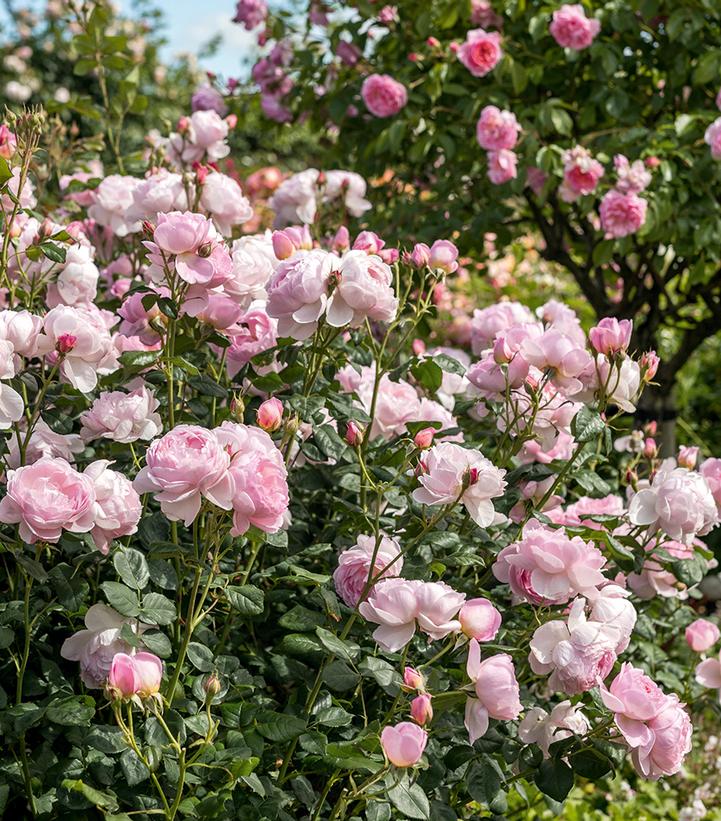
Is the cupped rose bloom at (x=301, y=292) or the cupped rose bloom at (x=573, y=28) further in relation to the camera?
the cupped rose bloom at (x=573, y=28)

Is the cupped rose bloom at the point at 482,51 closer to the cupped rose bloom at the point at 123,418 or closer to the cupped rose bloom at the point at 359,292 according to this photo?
the cupped rose bloom at the point at 359,292

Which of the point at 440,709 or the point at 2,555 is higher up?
the point at 440,709

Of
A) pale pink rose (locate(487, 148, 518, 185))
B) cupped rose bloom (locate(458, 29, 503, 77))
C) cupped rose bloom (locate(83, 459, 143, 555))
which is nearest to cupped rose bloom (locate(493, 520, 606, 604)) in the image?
cupped rose bloom (locate(83, 459, 143, 555))

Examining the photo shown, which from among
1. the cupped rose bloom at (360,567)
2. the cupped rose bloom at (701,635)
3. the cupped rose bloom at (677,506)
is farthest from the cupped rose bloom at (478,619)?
the cupped rose bloom at (701,635)

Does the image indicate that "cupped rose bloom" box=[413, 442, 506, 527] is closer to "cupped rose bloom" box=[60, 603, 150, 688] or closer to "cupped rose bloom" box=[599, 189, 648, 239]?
"cupped rose bloom" box=[60, 603, 150, 688]

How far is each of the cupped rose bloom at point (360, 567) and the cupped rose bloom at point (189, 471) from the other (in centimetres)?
27

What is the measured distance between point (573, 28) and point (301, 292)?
181 centimetres

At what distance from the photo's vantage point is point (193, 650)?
1362 mm

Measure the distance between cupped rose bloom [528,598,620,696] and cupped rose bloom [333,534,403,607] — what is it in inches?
8.3

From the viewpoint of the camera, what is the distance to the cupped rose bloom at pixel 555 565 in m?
1.30

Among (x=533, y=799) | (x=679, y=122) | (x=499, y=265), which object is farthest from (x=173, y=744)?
(x=499, y=265)

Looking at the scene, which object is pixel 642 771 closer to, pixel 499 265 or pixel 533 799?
pixel 533 799

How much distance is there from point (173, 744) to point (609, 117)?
8.63ft

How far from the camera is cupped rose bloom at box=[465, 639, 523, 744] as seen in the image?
3.95ft
